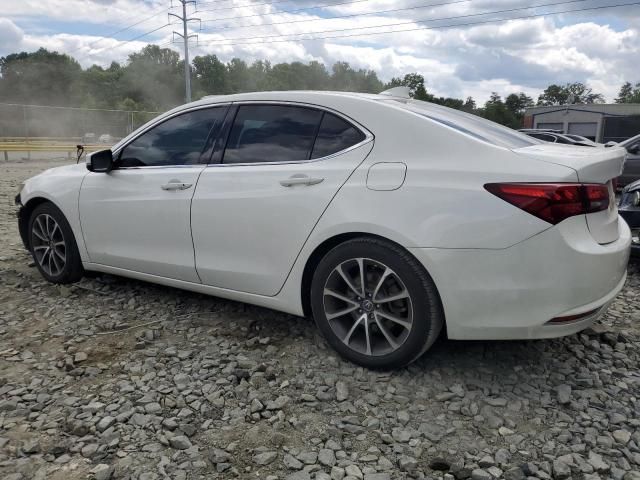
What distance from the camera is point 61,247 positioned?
453 centimetres

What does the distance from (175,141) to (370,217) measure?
1757mm

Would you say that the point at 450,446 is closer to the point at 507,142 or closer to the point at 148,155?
the point at 507,142

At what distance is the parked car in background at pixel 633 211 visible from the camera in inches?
189

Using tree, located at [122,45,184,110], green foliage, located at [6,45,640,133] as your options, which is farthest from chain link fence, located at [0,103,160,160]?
tree, located at [122,45,184,110]

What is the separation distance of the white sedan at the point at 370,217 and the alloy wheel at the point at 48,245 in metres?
0.66

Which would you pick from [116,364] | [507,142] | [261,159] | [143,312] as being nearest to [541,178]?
[507,142]

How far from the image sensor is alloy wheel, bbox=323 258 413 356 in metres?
2.91

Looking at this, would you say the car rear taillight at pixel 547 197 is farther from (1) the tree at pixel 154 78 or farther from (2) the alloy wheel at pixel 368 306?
(1) the tree at pixel 154 78

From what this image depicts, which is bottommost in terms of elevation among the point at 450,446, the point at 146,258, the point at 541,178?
the point at 450,446

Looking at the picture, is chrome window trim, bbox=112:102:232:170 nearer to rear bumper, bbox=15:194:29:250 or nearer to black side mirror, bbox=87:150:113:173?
black side mirror, bbox=87:150:113:173

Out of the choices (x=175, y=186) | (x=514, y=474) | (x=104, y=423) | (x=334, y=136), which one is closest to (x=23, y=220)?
(x=175, y=186)

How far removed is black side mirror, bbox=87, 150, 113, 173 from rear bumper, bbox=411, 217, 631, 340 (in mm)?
2548

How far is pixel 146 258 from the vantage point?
3910 millimetres

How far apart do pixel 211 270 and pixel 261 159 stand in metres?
0.82
